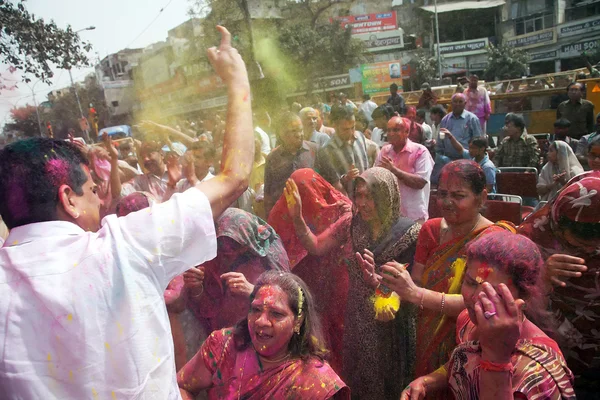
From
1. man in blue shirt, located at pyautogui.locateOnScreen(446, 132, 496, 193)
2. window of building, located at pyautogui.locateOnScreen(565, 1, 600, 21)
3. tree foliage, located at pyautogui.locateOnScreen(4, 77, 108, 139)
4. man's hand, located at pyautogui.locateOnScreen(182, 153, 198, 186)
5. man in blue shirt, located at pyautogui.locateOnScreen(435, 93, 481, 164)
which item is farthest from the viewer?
window of building, located at pyautogui.locateOnScreen(565, 1, 600, 21)

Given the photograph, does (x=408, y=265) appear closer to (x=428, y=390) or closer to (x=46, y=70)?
(x=428, y=390)

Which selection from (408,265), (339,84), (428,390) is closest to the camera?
(428,390)

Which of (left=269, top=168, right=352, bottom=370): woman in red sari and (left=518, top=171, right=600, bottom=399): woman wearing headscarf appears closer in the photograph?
(left=518, top=171, right=600, bottom=399): woman wearing headscarf

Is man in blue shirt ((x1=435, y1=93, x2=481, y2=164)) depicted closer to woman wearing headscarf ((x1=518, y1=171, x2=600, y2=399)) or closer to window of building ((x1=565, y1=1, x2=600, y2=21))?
woman wearing headscarf ((x1=518, y1=171, x2=600, y2=399))

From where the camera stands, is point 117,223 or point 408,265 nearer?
point 117,223

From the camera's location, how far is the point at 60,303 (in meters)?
1.08

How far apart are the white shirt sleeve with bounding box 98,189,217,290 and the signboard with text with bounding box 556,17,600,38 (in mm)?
31612

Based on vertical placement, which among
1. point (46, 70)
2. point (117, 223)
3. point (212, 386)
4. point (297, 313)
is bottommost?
point (212, 386)

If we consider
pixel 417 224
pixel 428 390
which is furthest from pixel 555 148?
pixel 428 390

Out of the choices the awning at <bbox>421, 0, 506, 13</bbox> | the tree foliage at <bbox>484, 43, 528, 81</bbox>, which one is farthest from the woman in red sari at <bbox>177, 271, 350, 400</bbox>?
the awning at <bbox>421, 0, 506, 13</bbox>

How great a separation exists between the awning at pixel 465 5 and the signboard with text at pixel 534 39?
378 cm

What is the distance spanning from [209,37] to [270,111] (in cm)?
222

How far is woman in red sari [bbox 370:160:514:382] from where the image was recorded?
2.27 metres

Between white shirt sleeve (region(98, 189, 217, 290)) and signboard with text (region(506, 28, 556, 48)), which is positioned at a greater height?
signboard with text (region(506, 28, 556, 48))
